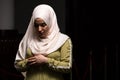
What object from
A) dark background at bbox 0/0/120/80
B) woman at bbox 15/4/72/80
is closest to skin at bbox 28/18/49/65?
woman at bbox 15/4/72/80

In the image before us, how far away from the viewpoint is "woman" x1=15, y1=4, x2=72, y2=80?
4.45m

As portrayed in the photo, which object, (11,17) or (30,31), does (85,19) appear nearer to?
(11,17)

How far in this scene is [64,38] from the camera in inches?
181

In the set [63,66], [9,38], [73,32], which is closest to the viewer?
[63,66]

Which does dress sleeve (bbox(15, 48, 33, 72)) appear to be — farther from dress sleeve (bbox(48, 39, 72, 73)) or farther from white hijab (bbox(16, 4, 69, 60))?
dress sleeve (bbox(48, 39, 72, 73))

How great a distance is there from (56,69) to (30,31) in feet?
1.69

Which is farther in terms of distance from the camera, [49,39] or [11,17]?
[11,17]

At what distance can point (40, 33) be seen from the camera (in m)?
4.53

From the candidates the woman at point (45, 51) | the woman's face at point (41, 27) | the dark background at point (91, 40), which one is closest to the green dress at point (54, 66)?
the woman at point (45, 51)

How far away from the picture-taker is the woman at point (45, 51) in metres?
4.45

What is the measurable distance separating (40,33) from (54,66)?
38 centimetres

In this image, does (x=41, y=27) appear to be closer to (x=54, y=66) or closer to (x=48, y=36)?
(x=48, y=36)

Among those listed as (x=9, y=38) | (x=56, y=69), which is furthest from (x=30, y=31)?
(x=9, y=38)

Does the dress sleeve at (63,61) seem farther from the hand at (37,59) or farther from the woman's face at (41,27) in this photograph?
the woman's face at (41,27)
